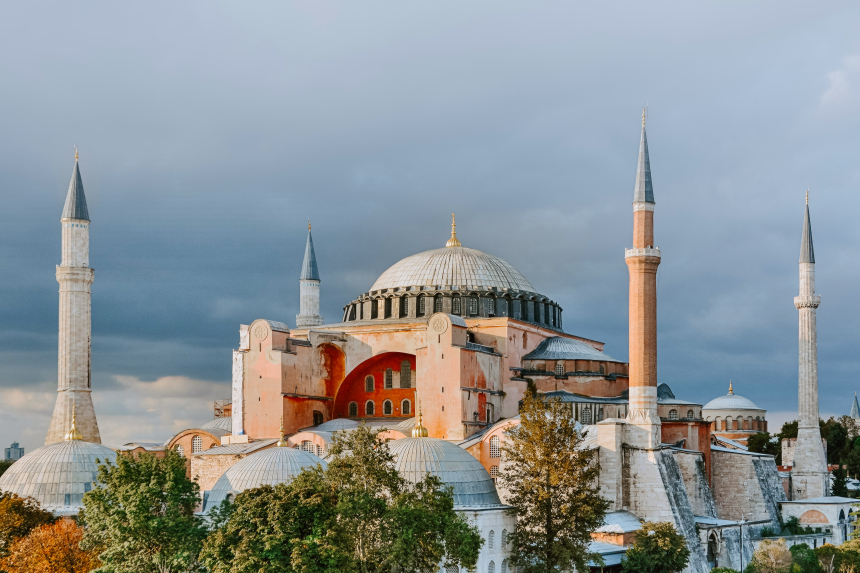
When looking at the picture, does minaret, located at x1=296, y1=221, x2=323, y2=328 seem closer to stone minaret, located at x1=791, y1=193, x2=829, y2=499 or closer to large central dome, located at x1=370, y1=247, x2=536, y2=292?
large central dome, located at x1=370, y1=247, x2=536, y2=292

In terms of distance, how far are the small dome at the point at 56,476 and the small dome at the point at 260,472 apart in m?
2.95

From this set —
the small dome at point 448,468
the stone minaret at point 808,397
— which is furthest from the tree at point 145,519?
the stone minaret at point 808,397

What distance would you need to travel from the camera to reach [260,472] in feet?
77.8

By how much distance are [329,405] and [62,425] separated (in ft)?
25.0

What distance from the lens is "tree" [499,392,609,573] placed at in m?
22.9

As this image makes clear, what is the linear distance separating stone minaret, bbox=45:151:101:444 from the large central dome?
8940 millimetres

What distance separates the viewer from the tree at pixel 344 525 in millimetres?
18312

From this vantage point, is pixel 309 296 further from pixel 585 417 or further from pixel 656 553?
pixel 656 553

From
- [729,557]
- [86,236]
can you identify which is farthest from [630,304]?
[86,236]

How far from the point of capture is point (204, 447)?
31875mm

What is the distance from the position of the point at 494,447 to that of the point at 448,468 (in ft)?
14.8

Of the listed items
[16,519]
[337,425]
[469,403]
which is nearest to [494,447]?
[469,403]

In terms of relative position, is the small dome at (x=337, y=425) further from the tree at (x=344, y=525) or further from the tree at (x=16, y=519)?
the tree at (x=344, y=525)

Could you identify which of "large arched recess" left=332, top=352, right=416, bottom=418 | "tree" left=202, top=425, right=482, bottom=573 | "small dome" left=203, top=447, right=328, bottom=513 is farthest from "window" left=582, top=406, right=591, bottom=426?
"tree" left=202, top=425, right=482, bottom=573
